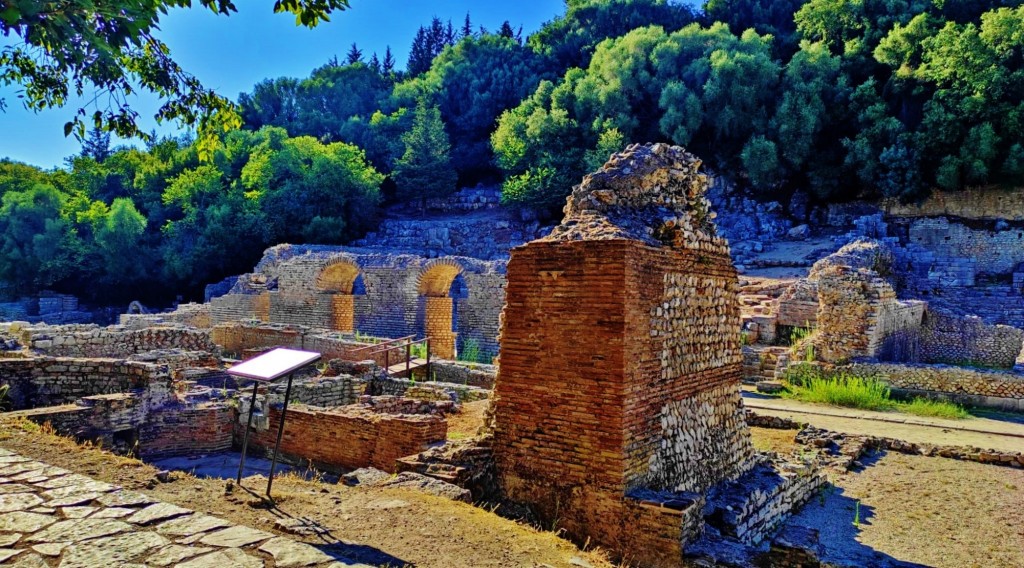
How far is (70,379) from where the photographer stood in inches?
351

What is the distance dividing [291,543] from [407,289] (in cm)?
1722

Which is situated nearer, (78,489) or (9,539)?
(9,539)

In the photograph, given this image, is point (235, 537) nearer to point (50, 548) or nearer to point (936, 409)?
point (50, 548)

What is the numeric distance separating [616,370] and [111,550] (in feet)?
11.5

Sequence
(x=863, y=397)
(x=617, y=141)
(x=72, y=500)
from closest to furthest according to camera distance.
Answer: (x=72, y=500), (x=863, y=397), (x=617, y=141)

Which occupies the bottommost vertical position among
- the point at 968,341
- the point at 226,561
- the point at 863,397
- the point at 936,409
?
the point at 936,409

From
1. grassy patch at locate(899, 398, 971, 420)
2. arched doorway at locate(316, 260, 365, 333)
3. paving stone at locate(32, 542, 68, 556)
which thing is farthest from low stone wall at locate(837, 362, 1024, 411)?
arched doorway at locate(316, 260, 365, 333)

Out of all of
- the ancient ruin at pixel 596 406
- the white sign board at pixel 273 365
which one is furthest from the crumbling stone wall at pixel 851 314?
the white sign board at pixel 273 365

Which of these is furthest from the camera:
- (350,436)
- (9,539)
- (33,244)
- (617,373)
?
(33,244)

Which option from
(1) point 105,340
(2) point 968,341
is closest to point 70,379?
(1) point 105,340

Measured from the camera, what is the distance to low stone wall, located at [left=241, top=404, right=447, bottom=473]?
7242 mm

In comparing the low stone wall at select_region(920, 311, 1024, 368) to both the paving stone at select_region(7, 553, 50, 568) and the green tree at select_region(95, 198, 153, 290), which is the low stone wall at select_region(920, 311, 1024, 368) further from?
the green tree at select_region(95, 198, 153, 290)

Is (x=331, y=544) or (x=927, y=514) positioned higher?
(x=331, y=544)

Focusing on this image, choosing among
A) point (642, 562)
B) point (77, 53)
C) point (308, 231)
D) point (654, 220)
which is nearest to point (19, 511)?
point (77, 53)
